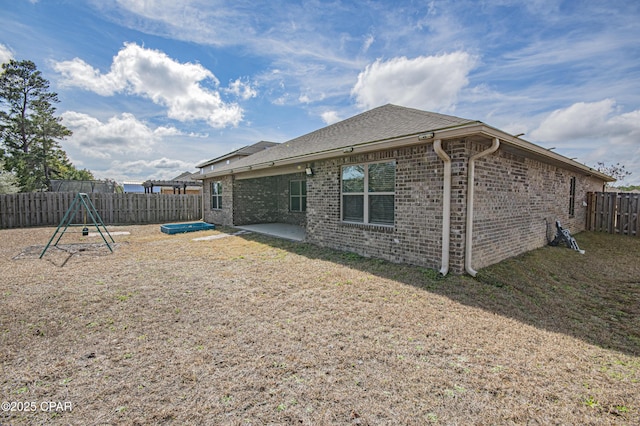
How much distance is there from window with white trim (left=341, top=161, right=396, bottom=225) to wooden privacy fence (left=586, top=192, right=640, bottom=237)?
10.5 metres

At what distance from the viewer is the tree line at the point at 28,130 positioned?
842 inches

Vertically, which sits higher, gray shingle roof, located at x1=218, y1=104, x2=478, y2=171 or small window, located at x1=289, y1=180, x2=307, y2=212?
gray shingle roof, located at x1=218, y1=104, x2=478, y2=171

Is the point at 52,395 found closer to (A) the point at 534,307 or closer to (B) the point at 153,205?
(A) the point at 534,307

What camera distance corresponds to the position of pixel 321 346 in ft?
9.86

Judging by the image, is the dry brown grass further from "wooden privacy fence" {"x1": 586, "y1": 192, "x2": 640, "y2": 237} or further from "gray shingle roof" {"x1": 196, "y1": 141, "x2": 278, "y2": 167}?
"gray shingle roof" {"x1": 196, "y1": 141, "x2": 278, "y2": 167}

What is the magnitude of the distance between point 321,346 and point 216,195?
1325 centimetres

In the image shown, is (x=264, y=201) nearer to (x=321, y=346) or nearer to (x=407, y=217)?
(x=407, y=217)

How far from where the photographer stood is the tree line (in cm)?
2139

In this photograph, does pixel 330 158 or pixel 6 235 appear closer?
pixel 330 158

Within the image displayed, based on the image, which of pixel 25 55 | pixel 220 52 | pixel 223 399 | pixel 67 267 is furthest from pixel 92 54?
pixel 25 55

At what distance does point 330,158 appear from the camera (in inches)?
301

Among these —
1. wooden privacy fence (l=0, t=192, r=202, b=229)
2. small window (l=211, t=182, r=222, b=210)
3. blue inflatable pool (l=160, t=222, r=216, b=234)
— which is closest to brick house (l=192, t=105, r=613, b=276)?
blue inflatable pool (l=160, t=222, r=216, b=234)

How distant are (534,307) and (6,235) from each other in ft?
55.8

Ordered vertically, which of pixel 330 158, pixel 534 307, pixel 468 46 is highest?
pixel 468 46
